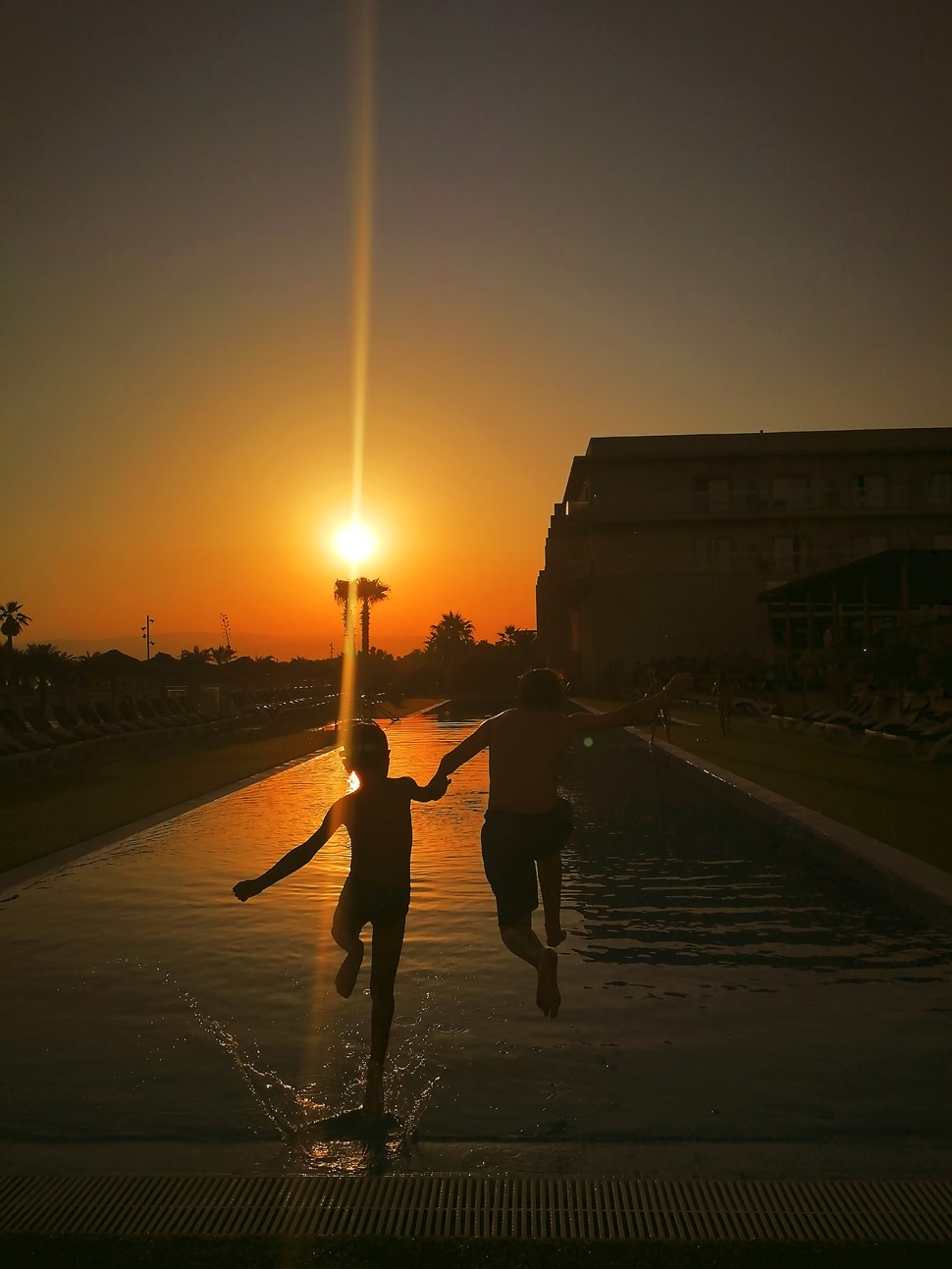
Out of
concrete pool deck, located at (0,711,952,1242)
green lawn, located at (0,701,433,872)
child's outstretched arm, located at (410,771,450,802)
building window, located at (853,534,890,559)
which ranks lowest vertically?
concrete pool deck, located at (0,711,952,1242)

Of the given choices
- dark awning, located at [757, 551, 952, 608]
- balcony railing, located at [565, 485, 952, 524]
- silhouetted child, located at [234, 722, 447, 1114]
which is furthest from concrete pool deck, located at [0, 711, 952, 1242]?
balcony railing, located at [565, 485, 952, 524]

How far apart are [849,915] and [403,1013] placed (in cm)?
382

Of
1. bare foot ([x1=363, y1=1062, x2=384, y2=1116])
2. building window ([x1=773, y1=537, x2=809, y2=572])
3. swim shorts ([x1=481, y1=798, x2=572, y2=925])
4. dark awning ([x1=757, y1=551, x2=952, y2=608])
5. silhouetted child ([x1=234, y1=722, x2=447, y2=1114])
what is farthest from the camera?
building window ([x1=773, y1=537, x2=809, y2=572])

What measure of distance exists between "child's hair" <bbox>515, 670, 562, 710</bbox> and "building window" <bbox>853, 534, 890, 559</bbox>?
2201 inches

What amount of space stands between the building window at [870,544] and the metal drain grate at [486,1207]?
57.8m

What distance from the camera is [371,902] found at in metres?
4.95

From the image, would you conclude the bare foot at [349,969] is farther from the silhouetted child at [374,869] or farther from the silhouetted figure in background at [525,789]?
the silhouetted figure in background at [525,789]

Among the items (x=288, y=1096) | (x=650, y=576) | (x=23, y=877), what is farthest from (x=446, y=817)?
(x=650, y=576)

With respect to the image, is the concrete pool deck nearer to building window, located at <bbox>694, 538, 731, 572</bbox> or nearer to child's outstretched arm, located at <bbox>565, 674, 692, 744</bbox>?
child's outstretched arm, located at <bbox>565, 674, 692, 744</bbox>

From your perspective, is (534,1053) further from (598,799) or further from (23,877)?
(598,799)

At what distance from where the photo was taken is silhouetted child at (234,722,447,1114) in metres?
4.93

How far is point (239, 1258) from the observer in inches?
138

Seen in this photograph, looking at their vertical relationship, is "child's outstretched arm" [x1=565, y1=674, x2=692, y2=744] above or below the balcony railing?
below

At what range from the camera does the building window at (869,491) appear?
60562 mm
